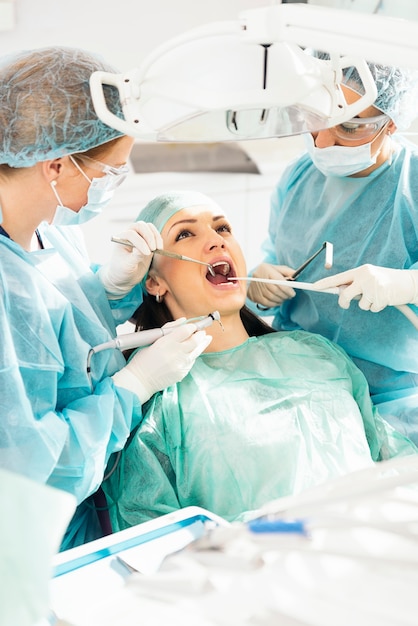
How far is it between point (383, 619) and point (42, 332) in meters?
1.14

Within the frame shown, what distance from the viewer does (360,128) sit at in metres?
2.00

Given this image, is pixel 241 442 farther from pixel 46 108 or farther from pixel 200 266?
pixel 46 108

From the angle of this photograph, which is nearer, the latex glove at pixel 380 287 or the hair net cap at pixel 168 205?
the latex glove at pixel 380 287

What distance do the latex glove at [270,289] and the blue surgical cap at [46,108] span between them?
2.61 feet

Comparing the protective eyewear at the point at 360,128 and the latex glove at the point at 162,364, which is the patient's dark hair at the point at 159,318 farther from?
the protective eyewear at the point at 360,128

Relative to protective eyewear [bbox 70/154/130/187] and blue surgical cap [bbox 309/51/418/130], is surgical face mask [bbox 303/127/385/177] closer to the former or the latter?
blue surgical cap [bbox 309/51/418/130]

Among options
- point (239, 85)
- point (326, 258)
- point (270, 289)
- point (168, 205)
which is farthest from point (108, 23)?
point (239, 85)

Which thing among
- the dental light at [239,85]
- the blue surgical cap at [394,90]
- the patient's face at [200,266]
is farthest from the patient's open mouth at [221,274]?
the dental light at [239,85]

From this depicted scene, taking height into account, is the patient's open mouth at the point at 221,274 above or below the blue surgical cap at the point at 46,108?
below

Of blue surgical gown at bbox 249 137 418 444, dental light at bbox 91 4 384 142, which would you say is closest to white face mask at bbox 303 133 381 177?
blue surgical gown at bbox 249 137 418 444

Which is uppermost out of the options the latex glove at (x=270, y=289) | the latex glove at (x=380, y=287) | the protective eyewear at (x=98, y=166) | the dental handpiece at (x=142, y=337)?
the protective eyewear at (x=98, y=166)

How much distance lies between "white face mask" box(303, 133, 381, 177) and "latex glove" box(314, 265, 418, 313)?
296mm

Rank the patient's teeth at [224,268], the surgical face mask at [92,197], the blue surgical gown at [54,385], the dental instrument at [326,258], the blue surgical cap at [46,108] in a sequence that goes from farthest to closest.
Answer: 1. the patient's teeth at [224,268]
2. the dental instrument at [326,258]
3. the surgical face mask at [92,197]
4. the blue surgical cap at [46,108]
5. the blue surgical gown at [54,385]

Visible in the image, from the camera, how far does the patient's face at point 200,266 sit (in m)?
2.15
